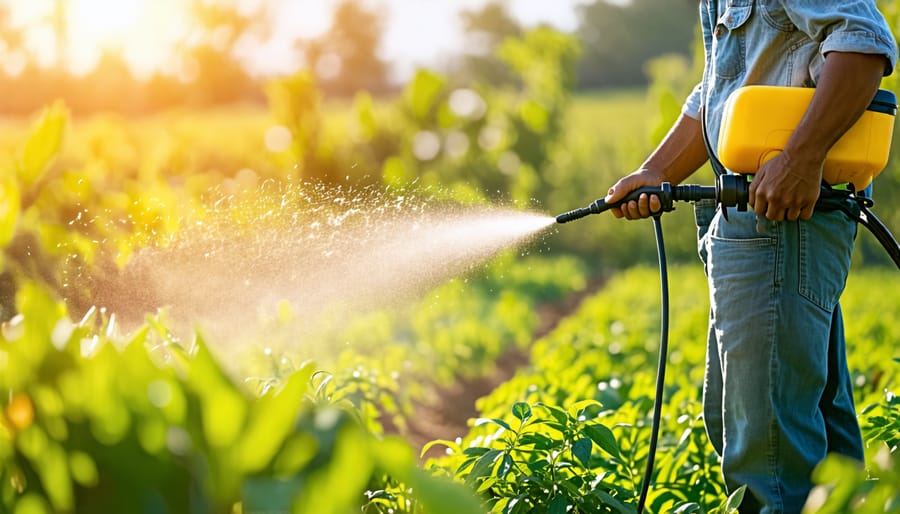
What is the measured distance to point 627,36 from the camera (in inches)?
2037

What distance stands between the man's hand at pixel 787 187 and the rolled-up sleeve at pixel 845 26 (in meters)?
0.26

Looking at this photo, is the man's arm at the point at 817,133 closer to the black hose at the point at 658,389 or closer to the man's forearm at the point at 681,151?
the black hose at the point at 658,389

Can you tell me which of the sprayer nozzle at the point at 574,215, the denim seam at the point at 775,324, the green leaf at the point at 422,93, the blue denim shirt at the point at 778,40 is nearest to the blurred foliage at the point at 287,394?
the denim seam at the point at 775,324

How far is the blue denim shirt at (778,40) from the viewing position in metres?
2.05

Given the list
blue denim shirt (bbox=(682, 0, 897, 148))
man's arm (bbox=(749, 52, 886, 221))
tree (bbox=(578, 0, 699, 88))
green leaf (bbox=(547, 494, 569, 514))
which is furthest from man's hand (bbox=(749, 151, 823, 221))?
tree (bbox=(578, 0, 699, 88))

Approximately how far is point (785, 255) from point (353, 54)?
44.1 m

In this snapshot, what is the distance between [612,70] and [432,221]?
4873 centimetres

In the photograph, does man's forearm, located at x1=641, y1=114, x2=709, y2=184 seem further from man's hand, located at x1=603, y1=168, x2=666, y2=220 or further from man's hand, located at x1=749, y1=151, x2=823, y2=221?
man's hand, located at x1=749, y1=151, x2=823, y2=221

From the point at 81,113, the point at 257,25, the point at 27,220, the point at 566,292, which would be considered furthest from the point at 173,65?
the point at 27,220

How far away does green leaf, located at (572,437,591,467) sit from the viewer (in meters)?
1.99

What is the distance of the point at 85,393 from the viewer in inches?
44.7

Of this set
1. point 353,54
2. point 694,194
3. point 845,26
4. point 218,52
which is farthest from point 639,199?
point 353,54

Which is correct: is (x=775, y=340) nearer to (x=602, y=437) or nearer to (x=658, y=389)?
(x=658, y=389)

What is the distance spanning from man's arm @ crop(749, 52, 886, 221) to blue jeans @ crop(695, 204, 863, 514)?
0.32ft
